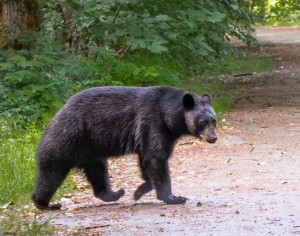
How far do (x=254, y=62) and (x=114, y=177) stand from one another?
2010cm

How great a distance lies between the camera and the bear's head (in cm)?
880

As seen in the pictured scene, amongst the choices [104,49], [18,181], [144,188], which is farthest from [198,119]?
[104,49]

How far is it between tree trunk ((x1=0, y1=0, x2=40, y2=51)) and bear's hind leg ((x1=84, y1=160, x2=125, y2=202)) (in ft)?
20.1

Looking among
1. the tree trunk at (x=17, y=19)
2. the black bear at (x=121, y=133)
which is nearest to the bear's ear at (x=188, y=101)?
the black bear at (x=121, y=133)

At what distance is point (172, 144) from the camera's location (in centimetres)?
893

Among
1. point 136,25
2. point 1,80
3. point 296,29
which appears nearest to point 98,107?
point 1,80

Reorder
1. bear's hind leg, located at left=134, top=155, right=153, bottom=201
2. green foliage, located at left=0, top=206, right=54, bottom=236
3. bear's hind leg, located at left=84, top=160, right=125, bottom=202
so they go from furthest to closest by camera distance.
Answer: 1. bear's hind leg, located at left=84, top=160, right=125, bottom=202
2. bear's hind leg, located at left=134, top=155, right=153, bottom=201
3. green foliage, located at left=0, top=206, right=54, bottom=236

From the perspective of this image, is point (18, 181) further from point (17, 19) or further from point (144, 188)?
point (17, 19)

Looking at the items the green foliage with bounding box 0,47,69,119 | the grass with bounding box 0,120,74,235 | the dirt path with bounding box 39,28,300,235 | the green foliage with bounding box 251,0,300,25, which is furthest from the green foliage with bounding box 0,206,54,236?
the green foliage with bounding box 251,0,300,25

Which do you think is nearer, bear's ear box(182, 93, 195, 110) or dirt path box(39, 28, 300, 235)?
dirt path box(39, 28, 300, 235)

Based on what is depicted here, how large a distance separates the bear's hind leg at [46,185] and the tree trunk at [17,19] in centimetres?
640

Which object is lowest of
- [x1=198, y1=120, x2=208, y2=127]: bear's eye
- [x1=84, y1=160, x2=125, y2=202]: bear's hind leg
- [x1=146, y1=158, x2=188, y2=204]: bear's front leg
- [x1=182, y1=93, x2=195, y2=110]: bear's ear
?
[x1=84, y1=160, x2=125, y2=202]: bear's hind leg

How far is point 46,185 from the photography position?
348 inches

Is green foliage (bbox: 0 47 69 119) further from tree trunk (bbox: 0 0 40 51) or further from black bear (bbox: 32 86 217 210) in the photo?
black bear (bbox: 32 86 217 210)
